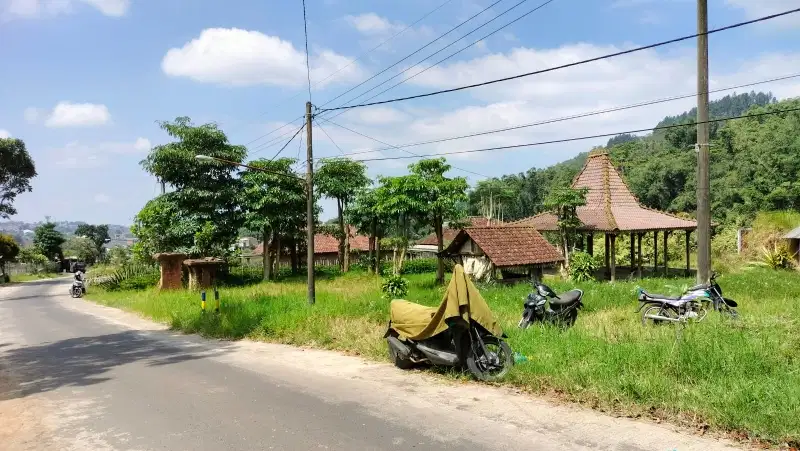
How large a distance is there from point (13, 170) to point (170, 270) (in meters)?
27.6

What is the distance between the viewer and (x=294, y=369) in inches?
367

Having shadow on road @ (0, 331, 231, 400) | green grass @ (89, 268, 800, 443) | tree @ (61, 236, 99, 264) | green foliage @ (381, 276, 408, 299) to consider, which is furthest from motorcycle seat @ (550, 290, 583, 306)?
tree @ (61, 236, 99, 264)

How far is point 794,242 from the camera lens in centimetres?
2653

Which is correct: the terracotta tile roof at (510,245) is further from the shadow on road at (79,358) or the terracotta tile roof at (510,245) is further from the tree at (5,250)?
the tree at (5,250)

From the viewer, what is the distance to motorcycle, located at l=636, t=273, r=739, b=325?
10734 millimetres

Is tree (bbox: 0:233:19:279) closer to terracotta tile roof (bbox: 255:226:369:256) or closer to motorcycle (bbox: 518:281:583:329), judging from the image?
terracotta tile roof (bbox: 255:226:369:256)

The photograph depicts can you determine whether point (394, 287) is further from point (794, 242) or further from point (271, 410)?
point (794, 242)

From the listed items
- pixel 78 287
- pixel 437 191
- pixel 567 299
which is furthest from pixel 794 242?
pixel 78 287

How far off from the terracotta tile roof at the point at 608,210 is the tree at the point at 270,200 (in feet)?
45.3

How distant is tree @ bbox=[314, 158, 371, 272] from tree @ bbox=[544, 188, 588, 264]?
14.5m

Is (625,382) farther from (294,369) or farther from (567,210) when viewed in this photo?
(567,210)

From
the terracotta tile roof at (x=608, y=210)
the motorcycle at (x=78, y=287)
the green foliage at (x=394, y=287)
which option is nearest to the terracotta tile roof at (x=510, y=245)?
the terracotta tile roof at (x=608, y=210)

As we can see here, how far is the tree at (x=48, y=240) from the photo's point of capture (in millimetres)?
68125

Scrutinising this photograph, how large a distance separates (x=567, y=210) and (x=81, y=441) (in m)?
20.8
